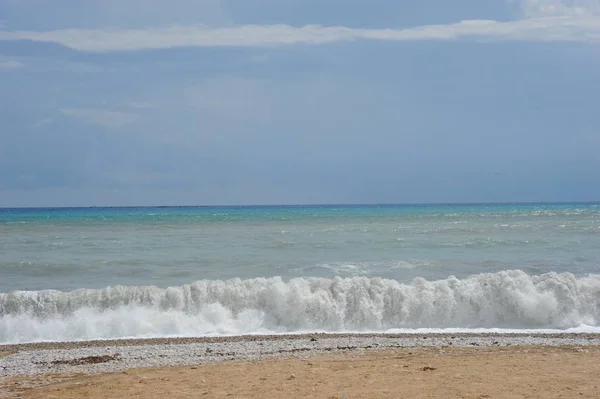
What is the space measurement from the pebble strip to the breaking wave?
2.20 meters

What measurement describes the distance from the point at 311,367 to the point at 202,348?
3.14 meters

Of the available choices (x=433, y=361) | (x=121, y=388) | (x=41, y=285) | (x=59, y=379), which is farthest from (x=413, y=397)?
(x=41, y=285)

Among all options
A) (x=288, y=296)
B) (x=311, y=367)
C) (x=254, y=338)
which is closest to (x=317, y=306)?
(x=288, y=296)

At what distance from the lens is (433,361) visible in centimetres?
1024

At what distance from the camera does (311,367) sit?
389 inches

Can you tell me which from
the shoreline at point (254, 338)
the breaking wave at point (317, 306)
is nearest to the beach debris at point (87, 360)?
the shoreline at point (254, 338)

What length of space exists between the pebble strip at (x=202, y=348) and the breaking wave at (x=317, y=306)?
2.20 meters

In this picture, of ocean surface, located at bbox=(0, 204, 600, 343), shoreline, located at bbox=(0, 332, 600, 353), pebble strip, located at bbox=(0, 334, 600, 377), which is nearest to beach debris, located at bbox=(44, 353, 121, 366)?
pebble strip, located at bbox=(0, 334, 600, 377)

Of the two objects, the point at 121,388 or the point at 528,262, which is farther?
the point at 528,262

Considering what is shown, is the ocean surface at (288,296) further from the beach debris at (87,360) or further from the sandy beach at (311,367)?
the beach debris at (87,360)

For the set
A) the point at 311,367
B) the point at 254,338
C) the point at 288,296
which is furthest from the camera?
the point at 288,296

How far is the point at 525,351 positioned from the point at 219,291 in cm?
845

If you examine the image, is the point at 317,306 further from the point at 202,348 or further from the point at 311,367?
the point at 311,367

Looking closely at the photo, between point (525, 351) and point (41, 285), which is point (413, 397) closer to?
point (525, 351)
